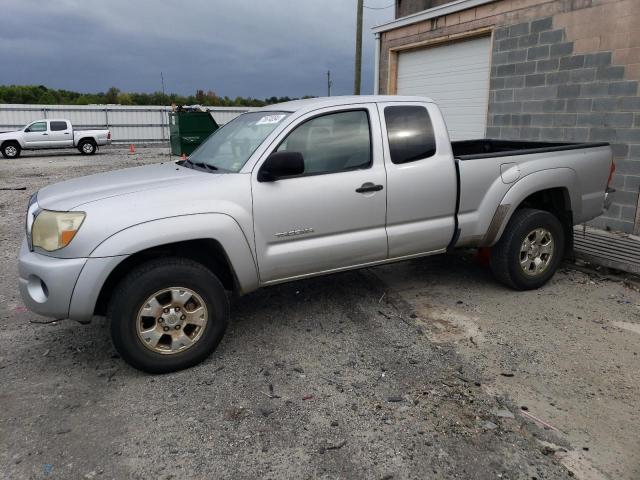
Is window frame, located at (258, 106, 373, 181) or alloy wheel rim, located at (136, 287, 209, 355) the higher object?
window frame, located at (258, 106, 373, 181)

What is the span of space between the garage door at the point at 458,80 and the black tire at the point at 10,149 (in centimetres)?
1875

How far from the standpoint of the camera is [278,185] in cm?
375

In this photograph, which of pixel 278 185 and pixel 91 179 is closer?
pixel 278 185

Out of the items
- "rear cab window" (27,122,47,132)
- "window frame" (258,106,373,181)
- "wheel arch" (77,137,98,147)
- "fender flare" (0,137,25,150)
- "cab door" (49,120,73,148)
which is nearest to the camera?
"window frame" (258,106,373,181)

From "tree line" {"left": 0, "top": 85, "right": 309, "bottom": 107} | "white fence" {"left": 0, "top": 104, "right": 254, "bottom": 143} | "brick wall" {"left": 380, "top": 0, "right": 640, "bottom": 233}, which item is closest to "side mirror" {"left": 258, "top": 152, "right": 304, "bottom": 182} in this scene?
"brick wall" {"left": 380, "top": 0, "right": 640, "bottom": 233}

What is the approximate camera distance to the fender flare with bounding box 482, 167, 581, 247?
470 cm

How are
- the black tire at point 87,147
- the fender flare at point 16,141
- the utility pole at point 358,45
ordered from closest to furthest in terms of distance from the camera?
1. the utility pole at point 358,45
2. the fender flare at point 16,141
3. the black tire at point 87,147

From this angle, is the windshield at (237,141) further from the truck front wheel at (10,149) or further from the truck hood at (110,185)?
the truck front wheel at (10,149)

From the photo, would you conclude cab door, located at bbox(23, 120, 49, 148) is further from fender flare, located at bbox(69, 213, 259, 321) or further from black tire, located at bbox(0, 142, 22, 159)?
fender flare, located at bbox(69, 213, 259, 321)

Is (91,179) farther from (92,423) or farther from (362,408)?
(362,408)

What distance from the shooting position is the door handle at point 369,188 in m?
4.02

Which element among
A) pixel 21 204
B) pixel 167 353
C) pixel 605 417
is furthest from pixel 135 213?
pixel 21 204

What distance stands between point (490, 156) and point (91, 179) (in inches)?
135

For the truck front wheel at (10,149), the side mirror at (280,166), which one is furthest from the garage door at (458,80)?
the truck front wheel at (10,149)
